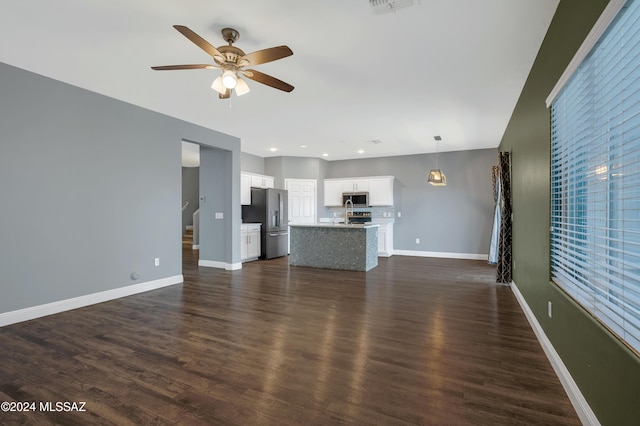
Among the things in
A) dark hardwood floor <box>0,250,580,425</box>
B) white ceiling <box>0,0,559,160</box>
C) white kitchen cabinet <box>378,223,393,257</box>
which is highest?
white ceiling <box>0,0,559,160</box>

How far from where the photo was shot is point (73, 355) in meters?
2.58

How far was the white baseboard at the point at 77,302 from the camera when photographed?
3338 millimetres

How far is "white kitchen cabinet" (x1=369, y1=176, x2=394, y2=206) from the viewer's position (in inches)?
328

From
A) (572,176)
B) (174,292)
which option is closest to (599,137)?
(572,176)

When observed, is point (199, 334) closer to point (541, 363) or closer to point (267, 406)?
point (267, 406)

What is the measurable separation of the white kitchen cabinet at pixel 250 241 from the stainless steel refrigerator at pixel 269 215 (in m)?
0.14

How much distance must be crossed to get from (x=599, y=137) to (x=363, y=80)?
2.51m

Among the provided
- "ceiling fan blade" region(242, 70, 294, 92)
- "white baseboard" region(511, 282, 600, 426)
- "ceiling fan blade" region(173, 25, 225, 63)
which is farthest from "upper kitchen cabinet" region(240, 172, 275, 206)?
"white baseboard" region(511, 282, 600, 426)

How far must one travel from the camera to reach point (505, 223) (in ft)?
16.2

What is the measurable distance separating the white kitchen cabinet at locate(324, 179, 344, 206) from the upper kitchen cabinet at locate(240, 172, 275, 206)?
1838mm

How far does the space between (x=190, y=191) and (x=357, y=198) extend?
22.2 feet

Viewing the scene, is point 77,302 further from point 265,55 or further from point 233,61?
point 265,55

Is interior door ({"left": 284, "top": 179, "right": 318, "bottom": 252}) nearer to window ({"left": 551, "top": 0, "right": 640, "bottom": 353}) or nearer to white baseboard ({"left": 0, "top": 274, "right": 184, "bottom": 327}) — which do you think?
white baseboard ({"left": 0, "top": 274, "right": 184, "bottom": 327})

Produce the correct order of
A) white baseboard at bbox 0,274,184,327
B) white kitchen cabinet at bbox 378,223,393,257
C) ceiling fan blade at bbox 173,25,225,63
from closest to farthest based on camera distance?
ceiling fan blade at bbox 173,25,225,63
white baseboard at bbox 0,274,184,327
white kitchen cabinet at bbox 378,223,393,257
